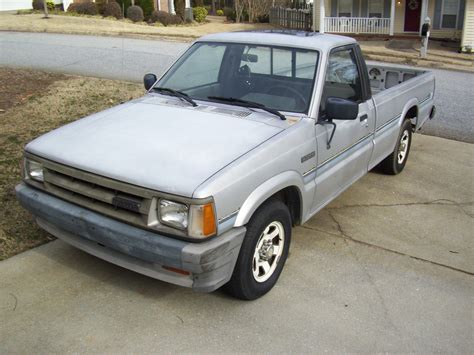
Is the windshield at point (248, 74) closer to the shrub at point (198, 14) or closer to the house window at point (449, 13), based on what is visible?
the house window at point (449, 13)

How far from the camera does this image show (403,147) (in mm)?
6484

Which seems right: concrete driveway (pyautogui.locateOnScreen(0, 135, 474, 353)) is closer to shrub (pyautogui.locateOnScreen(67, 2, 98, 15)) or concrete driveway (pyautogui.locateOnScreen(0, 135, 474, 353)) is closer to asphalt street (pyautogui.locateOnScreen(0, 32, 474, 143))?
asphalt street (pyautogui.locateOnScreen(0, 32, 474, 143))

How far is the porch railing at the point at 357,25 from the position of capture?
85.2ft

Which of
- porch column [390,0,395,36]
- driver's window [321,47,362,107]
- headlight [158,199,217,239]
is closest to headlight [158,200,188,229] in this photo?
headlight [158,199,217,239]

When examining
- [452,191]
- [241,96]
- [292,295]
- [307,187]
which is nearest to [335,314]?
[292,295]

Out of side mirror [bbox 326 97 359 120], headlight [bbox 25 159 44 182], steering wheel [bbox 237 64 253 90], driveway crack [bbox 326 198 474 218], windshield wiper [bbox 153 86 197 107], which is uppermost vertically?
steering wheel [bbox 237 64 253 90]

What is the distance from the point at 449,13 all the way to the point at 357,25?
4.37 m

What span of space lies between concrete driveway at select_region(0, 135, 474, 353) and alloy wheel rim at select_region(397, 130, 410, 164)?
62.4 inches

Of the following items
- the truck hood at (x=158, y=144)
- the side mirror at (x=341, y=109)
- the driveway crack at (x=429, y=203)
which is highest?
the side mirror at (x=341, y=109)

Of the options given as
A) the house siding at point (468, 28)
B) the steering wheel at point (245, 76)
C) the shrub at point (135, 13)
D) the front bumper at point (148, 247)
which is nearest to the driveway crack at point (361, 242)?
the steering wheel at point (245, 76)

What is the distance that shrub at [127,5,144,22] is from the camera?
94.4ft

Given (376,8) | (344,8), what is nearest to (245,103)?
(376,8)

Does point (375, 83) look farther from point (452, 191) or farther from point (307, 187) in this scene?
point (307, 187)

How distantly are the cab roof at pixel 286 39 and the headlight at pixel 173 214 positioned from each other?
2.14 metres
